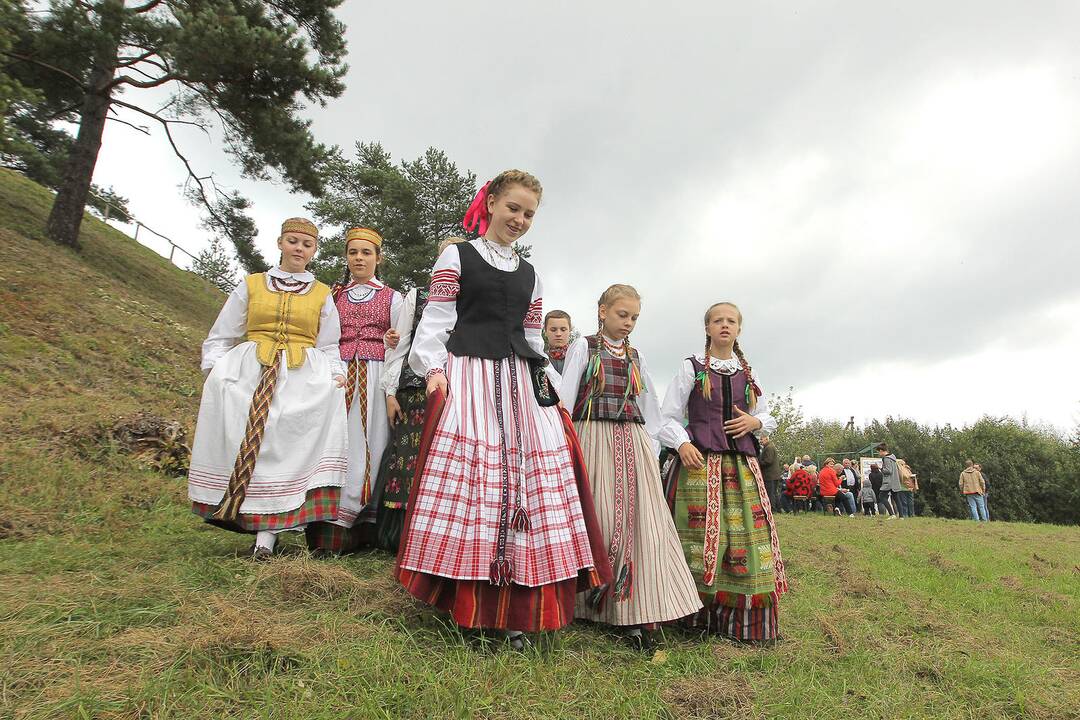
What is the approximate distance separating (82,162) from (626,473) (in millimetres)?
14798

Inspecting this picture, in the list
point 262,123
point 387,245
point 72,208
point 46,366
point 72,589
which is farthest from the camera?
point 387,245

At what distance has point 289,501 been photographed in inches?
144

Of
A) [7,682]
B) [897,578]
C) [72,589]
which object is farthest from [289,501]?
[897,578]

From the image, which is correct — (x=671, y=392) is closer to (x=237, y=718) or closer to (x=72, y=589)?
(x=237, y=718)

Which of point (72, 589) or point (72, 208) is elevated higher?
point (72, 208)

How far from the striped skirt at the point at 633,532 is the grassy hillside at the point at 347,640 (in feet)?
0.72

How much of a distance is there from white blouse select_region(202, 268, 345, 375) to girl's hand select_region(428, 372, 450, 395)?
139cm

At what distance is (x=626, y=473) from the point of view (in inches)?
139

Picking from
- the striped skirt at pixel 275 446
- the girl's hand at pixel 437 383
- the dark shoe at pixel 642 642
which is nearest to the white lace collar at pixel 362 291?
the striped skirt at pixel 275 446

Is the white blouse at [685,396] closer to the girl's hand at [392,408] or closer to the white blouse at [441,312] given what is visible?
the white blouse at [441,312]

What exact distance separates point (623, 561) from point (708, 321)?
164 cm

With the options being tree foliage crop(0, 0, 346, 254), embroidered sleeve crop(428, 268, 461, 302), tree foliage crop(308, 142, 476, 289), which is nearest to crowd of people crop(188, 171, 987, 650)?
embroidered sleeve crop(428, 268, 461, 302)

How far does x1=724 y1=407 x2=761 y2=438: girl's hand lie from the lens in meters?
3.77

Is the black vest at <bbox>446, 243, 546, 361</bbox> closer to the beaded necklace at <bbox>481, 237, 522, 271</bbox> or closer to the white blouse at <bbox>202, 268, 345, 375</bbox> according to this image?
the beaded necklace at <bbox>481, 237, 522, 271</bbox>
